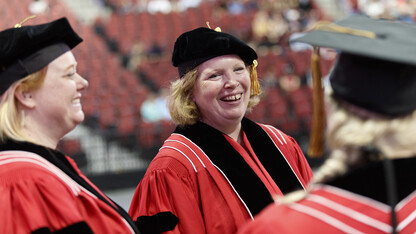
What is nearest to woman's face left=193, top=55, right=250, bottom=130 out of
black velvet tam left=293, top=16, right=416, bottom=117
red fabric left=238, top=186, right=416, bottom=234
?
black velvet tam left=293, top=16, right=416, bottom=117

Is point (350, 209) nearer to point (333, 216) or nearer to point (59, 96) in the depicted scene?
point (333, 216)

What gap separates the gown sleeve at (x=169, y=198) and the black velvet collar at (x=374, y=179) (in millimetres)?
1144

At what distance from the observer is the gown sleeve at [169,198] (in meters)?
2.46

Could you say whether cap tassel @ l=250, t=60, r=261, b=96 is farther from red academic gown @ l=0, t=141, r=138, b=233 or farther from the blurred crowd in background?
the blurred crowd in background

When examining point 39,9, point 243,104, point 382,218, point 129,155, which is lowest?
point 129,155

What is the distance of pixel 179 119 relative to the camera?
9.14 feet

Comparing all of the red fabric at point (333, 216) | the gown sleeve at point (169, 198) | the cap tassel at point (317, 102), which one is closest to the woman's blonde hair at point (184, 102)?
the gown sleeve at point (169, 198)

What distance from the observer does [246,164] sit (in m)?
2.65

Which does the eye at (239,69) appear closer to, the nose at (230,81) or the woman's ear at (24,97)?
the nose at (230,81)

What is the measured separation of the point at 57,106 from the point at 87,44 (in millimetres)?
11790

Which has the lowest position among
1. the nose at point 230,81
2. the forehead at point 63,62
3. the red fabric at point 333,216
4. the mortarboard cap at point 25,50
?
the nose at point 230,81

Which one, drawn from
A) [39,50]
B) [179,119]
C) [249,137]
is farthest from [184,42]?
[39,50]

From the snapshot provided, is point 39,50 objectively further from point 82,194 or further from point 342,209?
point 342,209

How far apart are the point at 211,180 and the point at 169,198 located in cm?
21
